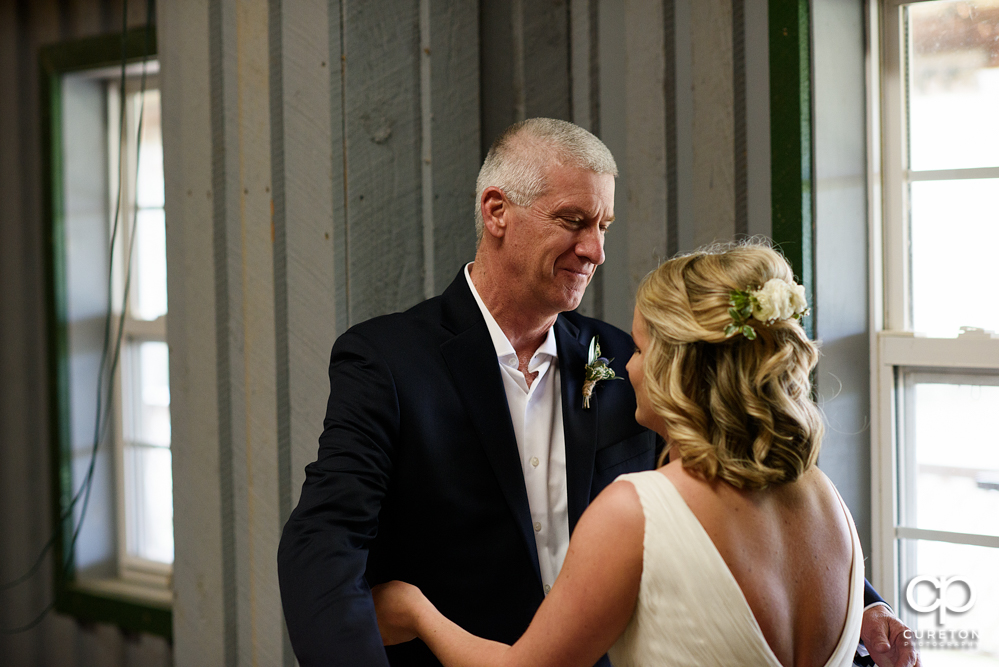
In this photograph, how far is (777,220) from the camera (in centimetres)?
212

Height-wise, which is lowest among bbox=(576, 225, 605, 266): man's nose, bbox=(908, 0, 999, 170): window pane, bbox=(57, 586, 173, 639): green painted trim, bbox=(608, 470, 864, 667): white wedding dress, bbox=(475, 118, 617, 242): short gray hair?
bbox=(57, 586, 173, 639): green painted trim

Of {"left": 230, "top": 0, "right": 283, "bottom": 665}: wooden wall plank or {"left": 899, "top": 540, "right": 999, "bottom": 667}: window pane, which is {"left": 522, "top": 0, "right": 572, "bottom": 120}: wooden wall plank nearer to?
{"left": 230, "top": 0, "right": 283, "bottom": 665}: wooden wall plank

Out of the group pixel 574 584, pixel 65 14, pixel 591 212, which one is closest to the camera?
pixel 574 584

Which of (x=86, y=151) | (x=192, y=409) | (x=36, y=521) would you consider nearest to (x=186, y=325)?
(x=192, y=409)

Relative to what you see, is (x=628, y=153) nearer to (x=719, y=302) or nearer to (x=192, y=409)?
(x=719, y=302)

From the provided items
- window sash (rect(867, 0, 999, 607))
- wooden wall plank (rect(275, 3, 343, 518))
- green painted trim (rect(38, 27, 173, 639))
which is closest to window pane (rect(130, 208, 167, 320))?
green painted trim (rect(38, 27, 173, 639))

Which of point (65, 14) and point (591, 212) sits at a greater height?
point (65, 14)

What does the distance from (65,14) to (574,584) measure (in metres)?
3.19

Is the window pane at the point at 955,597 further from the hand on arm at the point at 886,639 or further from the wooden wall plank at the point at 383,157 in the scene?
the wooden wall plank at the point at 383,157

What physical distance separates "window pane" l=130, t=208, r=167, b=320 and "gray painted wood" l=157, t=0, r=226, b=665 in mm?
905

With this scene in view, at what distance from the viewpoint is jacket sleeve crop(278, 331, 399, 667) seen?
1.40 meters

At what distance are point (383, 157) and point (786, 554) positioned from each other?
4.96ft

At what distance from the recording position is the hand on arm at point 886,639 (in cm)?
158

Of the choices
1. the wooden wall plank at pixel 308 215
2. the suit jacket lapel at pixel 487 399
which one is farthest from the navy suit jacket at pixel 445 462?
the wooden wall plank at pixel 308 215
